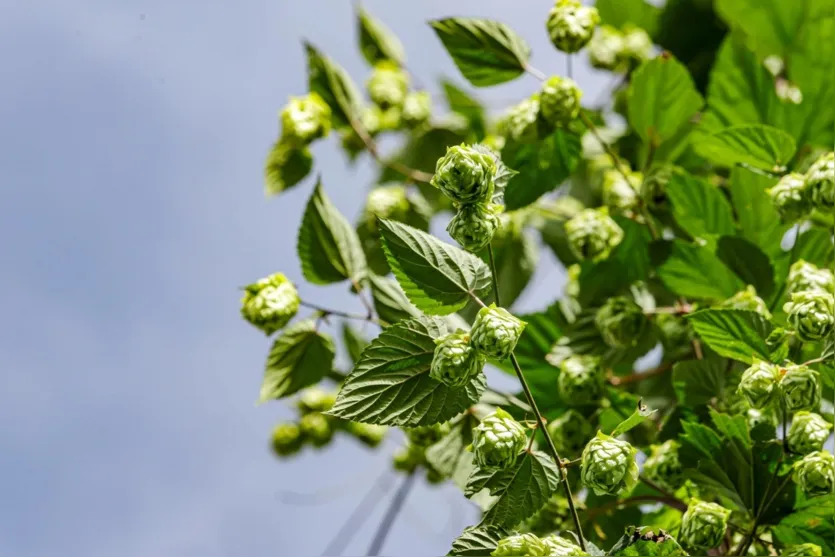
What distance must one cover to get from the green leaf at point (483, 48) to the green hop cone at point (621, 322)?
266mm

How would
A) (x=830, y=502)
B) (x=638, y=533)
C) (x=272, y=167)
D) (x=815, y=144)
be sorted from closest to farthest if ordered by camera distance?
(x=638, y=533)
(x=830, y=502)
(x=815, y=144)
(x=272, y=167)

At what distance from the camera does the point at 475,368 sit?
58 cm

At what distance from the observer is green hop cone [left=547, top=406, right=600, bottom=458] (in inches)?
33.2

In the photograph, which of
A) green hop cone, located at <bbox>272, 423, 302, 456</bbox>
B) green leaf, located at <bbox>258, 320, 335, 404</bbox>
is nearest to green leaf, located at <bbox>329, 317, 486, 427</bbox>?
green leaf, located at <bbox>258, 320, 335, 404</bbox>

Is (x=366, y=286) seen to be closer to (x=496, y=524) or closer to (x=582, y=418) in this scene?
(x=582, y=418)

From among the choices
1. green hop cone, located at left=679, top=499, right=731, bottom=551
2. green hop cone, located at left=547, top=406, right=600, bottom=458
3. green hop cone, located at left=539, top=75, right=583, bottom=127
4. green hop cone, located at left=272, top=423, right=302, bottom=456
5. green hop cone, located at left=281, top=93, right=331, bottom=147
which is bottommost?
green hop cone, located at left=272, top=423, right=302, bottom=456

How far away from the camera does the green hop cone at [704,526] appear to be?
2.01 ft

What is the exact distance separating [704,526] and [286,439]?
84 centimetres

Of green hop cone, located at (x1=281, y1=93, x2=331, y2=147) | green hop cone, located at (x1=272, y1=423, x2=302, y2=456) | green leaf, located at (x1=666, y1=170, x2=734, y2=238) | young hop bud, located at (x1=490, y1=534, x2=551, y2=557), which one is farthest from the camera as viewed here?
green hop cone, located at (x1=272, y1=423, x2=302, y2=456)

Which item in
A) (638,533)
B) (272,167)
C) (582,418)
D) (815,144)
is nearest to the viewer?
(638,533)

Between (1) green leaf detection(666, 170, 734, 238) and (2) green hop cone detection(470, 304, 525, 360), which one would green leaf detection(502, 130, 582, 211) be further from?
(2) green hop cone detection(470, 304, 525, 360)

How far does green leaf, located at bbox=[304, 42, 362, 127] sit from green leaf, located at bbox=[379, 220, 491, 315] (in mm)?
627

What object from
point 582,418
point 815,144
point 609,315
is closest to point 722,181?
point 815,144

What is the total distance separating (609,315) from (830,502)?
292 millimetres
